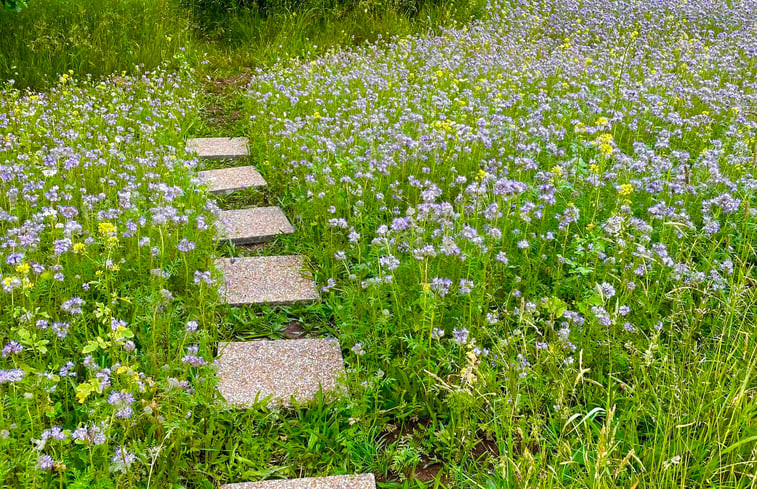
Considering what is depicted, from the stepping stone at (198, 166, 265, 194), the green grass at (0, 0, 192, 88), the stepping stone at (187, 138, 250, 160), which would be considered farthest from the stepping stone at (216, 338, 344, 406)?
the green grass at (0, 0, 192, 88)

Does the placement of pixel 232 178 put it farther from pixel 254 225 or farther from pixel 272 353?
pixel 272 353

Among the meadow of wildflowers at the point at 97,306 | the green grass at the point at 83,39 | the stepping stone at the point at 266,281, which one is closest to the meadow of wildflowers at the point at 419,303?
the meadow of wildflowers at the point at 97,306

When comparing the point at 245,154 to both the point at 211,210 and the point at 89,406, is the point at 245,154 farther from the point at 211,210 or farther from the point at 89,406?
the point at 89,406

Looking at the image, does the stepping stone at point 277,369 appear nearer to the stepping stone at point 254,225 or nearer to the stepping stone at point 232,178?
the stepping stone at point 254,225

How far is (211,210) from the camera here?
3863 millimetres

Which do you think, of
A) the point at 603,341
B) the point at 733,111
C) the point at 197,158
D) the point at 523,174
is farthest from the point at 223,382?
the point at 733,111

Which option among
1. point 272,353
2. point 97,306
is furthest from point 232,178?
point 272,353

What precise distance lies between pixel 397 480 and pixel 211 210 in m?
1.97

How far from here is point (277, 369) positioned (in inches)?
125

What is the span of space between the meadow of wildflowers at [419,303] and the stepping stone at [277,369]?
95mm

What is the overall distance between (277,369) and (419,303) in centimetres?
76

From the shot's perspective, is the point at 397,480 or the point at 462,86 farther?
the point at 462,86

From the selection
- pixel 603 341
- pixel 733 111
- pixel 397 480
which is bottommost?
pixel 397 480

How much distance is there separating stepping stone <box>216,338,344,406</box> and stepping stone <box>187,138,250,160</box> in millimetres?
3038
